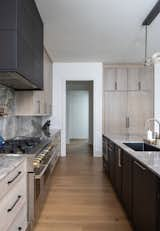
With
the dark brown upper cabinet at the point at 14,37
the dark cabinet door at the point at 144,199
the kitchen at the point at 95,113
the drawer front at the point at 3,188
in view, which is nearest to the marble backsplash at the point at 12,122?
the kitchen at the point at 95,113

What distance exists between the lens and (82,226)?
257cm

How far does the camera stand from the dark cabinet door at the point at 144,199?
67.1 inches

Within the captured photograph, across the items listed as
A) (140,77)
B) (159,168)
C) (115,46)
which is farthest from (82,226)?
(140,77)

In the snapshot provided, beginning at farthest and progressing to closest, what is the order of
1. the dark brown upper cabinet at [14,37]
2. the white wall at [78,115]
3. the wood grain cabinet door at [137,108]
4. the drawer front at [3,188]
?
1. the white wall at [78,115]
2. the wood grain cabinet door at [137,108]
3. the dark brown upper cabinet at [14,37]
4. the drawer front at [3,188]

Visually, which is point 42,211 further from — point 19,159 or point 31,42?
point 31,42

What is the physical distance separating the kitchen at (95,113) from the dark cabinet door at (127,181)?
13 mm

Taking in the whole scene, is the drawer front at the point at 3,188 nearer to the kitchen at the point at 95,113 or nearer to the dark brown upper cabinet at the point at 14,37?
the kitchen at the point at 95,113

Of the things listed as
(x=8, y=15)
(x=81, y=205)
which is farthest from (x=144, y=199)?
(x=8, y=15)

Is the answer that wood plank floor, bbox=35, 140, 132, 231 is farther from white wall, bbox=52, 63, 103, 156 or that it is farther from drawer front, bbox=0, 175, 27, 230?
white wall, bbox=52, 63, 103, 156

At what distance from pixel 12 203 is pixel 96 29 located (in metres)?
3.07

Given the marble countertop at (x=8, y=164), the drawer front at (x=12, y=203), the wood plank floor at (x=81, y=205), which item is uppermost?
the marble countertop at (x=8, y=164)

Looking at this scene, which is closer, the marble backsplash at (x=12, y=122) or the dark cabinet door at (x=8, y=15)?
the dark cabinet door at (x=8, y=15)

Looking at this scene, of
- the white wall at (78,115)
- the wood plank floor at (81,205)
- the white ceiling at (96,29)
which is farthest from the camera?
the white wall at (78,115)

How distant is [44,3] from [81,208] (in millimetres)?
2741
